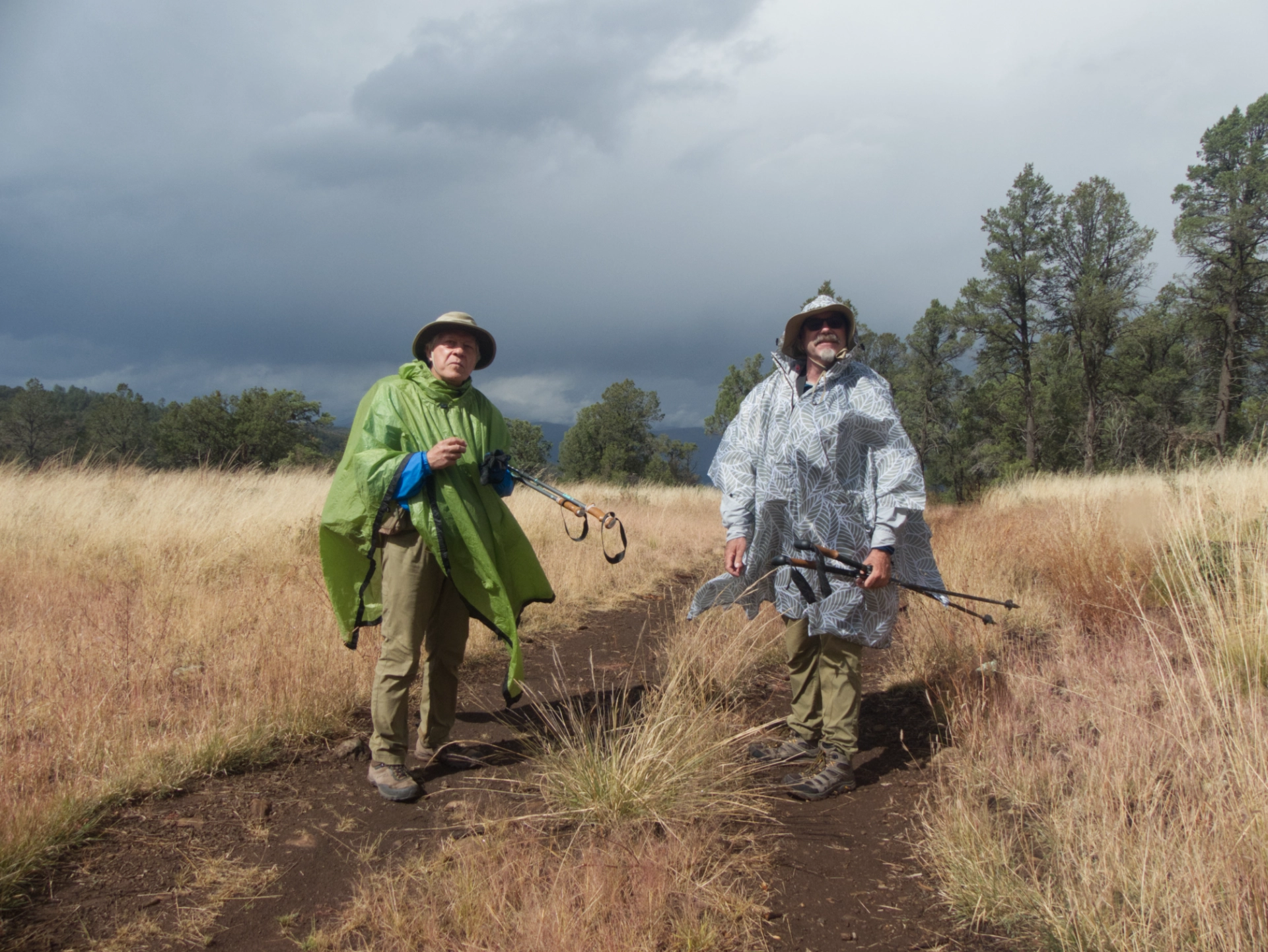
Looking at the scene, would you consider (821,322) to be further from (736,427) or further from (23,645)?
(23,645)

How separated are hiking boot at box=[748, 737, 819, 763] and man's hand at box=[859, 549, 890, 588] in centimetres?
92

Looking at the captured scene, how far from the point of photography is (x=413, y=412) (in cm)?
340

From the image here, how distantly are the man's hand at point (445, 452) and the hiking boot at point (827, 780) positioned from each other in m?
2.01

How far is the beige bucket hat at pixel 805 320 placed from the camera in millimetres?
3389

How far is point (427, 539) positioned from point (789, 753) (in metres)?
1.94

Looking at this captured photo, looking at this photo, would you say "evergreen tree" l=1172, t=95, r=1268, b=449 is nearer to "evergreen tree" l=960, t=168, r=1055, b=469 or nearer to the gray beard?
"evergreen tree" l=960, t=168, r=1055, b=469

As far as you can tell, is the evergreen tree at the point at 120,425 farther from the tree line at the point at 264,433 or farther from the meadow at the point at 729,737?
the meadow at the point at 729,737

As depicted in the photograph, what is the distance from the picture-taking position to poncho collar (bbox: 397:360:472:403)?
11.2 feet

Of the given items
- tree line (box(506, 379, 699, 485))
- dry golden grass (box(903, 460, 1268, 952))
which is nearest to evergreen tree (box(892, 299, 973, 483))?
tree line (box(506, 379, 699, 485))

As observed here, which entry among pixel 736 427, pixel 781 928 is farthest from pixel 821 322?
pixel 781 928

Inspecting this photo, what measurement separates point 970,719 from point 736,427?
1775 millimetres

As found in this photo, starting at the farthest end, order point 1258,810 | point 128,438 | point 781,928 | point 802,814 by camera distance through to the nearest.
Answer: point 128,438 → point 802,814 → point 781,928 → point 1258,810

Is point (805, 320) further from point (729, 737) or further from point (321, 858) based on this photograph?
point (321, 858)

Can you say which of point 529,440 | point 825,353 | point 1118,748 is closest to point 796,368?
point 825,353
